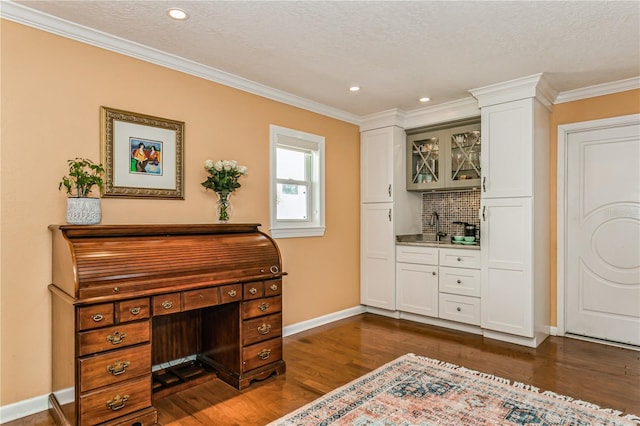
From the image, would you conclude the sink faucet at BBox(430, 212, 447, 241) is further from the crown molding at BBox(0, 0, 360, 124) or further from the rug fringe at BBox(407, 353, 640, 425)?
the crown molding at BBox(0, 0, 360, 124)

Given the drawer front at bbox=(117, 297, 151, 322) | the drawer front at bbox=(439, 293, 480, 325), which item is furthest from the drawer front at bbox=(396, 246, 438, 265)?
the drawer front at bbox=(117, 297, 151, 322)

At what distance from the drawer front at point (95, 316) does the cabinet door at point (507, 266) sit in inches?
132

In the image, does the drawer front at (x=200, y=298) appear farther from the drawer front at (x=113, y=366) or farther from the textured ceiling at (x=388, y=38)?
the textured ceiling at (x=388, y=38)

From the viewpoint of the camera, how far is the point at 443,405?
2457 millimetres

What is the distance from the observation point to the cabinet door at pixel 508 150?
3.56m

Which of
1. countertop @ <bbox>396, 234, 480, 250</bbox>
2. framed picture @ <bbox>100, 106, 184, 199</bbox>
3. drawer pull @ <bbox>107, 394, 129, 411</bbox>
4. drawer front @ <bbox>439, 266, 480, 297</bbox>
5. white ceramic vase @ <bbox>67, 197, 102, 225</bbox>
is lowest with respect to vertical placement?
drawer pull @ <bbox>107, 394, 129, 411</bbox>

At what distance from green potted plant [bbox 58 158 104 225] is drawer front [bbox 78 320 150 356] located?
2.28 feet

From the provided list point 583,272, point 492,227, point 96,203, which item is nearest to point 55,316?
point 96,203

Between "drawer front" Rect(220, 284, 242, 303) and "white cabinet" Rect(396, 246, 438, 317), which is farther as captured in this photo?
"white cabinet" Rect(396, 246, 438, 317)

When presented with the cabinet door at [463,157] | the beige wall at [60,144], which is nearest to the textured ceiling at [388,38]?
the beige wall at [60,144]

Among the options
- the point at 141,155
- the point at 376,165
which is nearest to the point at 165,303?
the point at 141,155

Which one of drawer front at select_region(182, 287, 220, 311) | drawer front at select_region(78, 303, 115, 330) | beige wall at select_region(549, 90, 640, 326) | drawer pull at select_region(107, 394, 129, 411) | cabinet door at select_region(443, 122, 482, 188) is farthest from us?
cabinet door at select_region(443, 122, 482, 188)

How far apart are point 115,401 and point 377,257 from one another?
3231 millimetres

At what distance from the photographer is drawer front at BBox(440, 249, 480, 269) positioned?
397 cm
